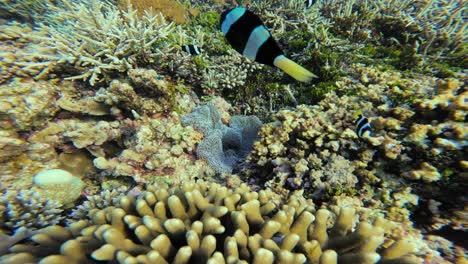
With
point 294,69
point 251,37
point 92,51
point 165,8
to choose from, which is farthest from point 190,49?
point 165,8

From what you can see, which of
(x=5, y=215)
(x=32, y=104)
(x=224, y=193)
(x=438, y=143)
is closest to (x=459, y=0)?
(x=438, y=143)

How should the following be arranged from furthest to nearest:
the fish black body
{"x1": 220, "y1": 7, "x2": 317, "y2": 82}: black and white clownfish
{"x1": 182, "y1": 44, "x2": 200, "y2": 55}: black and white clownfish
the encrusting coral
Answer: {"x1": 182, "y1": 44, "x2": 200, "y2": 55}: black and white clownfish < the fish black body < the encrusting coral < {"x1": 220, "y1": 7, "x2": 317, "y2": 82}: black and white clownfish

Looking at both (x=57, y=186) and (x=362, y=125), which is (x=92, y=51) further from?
(x=362, y=125)

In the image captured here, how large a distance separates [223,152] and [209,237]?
2233 mm

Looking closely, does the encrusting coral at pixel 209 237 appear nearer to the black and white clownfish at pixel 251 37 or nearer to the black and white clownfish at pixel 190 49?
the black and white clownfish at pixel 251 37

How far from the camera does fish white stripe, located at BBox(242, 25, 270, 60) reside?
1.35m

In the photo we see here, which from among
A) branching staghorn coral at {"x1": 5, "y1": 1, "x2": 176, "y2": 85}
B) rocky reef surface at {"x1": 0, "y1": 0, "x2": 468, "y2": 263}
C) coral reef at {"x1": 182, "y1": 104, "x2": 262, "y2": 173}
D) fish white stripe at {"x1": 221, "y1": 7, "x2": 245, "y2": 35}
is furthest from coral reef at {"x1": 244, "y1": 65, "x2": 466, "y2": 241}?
branching staghorn coral at {"x1": 5, "y1": 1, "x2": 176, "y2": 85}

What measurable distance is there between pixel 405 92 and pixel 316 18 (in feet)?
11.5

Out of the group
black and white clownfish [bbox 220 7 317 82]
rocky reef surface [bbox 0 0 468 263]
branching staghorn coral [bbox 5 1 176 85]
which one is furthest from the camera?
branching staghorn coral [bbox 5 1 176 85]

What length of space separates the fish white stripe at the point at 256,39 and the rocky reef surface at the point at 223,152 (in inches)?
47.4

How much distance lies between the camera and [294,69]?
1.20 meters

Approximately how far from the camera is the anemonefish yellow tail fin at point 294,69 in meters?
1.16

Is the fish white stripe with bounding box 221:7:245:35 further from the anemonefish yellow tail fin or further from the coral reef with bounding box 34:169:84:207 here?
the coral reef with bounding box 34:169:84:207

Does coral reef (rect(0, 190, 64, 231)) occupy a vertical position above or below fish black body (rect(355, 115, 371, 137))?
below
